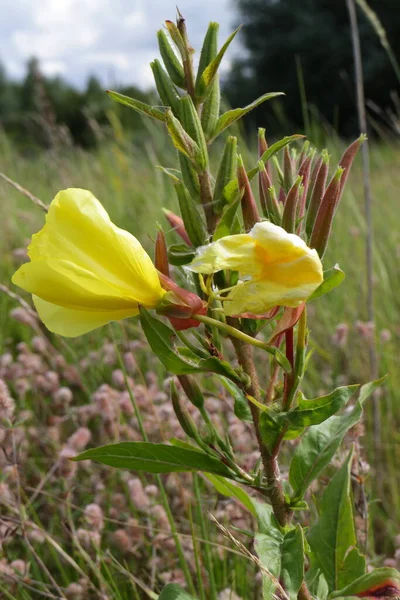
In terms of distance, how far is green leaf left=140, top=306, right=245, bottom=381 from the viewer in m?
0.62

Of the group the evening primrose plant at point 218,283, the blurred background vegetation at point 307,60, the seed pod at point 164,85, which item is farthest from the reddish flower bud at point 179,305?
the blurred background vegetation at point 307,60

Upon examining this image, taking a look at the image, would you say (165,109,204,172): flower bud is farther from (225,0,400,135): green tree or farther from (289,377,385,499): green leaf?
(225,0,400,135): green tree

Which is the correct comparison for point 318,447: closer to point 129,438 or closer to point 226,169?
point 226,169

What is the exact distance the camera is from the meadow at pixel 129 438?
1.08m

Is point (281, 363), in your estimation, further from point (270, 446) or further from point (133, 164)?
point (133, 164)

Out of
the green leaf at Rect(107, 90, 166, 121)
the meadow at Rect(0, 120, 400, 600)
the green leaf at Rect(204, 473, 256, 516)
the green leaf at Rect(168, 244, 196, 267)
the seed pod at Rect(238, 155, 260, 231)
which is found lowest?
the meadow at Rect(0, 120, 400, 600)

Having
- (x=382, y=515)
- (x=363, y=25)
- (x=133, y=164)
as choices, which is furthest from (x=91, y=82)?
(x=382, y=515)

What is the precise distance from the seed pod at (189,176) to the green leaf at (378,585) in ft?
1.56

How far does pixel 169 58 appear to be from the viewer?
2.24 ft

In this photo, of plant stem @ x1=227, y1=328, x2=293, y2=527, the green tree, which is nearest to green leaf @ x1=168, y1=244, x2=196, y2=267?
plant stem @ x1=227, y1=328, x2=293, y2=527

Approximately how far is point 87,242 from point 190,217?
0.39 ft

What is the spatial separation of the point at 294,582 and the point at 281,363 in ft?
0.75

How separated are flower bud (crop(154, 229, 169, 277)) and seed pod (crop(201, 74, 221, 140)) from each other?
0.13 metres

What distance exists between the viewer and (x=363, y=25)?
690 inches
